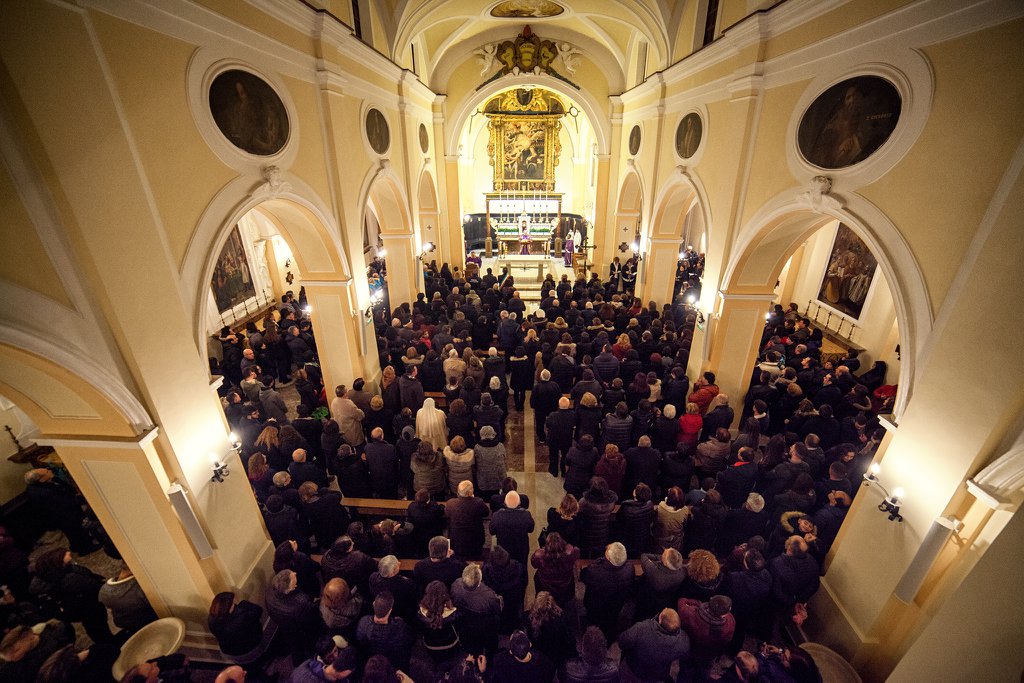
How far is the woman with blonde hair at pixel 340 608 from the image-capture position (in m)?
3.61

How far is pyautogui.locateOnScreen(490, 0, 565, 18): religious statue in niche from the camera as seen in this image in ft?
39.3

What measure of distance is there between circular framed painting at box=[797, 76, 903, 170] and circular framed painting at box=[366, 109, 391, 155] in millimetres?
7143

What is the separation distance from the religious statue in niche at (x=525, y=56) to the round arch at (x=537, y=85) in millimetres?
175

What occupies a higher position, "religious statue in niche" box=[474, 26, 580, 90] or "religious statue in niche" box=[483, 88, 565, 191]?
"religious statue in niche" box=[474, 26, 580, 90]

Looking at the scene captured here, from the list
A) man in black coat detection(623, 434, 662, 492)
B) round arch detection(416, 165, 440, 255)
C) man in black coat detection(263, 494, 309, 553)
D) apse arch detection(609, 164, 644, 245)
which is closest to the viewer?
man in black coat detection(263, 494, 309, 553)

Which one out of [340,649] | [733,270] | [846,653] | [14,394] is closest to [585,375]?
[733,270]

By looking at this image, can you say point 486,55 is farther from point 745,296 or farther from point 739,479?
point 739,479

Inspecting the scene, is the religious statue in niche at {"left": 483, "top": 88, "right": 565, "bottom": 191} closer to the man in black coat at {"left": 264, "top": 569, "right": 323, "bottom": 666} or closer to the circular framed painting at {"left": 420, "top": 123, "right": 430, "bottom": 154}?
the circular framed painting at {"left": 420, "top": 123, "right": 430, "bottom": 154}

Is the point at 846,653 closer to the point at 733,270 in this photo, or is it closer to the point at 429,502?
the point at 429,502

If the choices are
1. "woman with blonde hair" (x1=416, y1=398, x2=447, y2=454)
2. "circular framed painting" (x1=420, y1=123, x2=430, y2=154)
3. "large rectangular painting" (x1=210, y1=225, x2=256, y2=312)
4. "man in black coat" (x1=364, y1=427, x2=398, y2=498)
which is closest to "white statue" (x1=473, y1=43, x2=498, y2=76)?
"circular framed painting" (x1=420, y1=123, x2=430, y2=154)

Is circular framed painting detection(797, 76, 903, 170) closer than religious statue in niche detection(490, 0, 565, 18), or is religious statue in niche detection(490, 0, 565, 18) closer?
circular framed painting detection(797, 76, 903, 170)

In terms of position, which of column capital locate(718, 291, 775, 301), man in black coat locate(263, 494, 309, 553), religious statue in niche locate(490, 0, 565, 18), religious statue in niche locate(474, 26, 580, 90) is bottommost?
man in black coat locate(263, 494, 309, 553)

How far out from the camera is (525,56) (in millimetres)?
14180

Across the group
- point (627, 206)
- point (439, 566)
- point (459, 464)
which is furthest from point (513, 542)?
point (627, 206)
